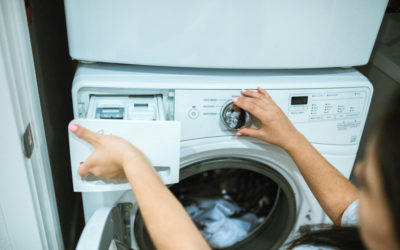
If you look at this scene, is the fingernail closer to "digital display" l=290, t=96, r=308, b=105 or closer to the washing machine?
the washing machine

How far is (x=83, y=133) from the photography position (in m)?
0.60

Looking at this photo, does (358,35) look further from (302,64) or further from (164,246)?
(164,246)

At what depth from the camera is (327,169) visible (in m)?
0.75

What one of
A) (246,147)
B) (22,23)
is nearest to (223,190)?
(246,147)

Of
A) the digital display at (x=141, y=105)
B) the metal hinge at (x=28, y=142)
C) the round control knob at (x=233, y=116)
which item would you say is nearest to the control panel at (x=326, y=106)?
the round control knob at (x=233, y=116)

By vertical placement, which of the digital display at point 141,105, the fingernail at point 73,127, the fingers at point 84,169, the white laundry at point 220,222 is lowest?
the white laundry at point 220,222

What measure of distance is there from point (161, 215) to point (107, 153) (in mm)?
142

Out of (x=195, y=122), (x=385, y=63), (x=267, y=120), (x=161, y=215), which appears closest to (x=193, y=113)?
(x=195, y=122)

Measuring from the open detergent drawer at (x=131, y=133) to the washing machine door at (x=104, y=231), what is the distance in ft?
0.22

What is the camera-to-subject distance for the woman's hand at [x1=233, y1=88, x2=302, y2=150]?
734mm

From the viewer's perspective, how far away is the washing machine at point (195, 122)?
2.17 feet

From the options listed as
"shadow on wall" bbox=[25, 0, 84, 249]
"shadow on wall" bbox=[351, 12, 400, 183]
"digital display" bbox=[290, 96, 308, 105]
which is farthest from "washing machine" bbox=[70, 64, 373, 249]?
"shadow on wall" bbox=[351, 12, 400, 183]

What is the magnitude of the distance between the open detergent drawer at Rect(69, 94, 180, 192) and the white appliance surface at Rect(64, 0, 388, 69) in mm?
91

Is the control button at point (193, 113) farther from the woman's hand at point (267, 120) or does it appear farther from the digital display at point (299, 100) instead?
the digital display at point (299, 100)
